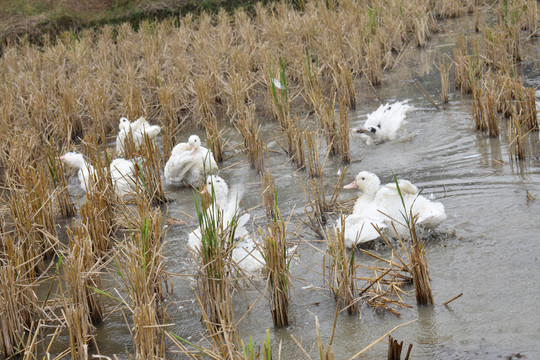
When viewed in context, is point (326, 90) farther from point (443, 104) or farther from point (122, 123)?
point (122, 123)

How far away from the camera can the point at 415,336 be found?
12.5 ft

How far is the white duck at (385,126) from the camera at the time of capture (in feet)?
→ 24.0

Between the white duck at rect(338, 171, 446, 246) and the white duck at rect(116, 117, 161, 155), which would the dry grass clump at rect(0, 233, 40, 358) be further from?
the white duck at rect(116, 117, 161, 155)

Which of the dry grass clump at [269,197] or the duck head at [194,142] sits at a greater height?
the duck head at [194,142]

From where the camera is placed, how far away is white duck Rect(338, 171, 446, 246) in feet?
16.0

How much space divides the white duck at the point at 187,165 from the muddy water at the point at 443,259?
204mm

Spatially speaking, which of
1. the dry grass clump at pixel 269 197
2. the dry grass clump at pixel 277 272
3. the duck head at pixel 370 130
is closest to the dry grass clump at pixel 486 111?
the duck head at pixel 370 130

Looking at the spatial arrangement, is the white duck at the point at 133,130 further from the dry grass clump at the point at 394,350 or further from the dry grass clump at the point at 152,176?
the dry grass clump at the point at 394,350

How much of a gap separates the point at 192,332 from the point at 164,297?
1.94ft

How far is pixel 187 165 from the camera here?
23.0 ft

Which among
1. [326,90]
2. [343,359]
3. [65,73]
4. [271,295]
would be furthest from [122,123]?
[343,359]

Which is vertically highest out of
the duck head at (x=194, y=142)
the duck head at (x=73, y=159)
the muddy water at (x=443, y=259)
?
the duck head at (x=194, y=142)

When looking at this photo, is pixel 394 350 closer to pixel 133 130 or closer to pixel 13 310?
pixel 13 310

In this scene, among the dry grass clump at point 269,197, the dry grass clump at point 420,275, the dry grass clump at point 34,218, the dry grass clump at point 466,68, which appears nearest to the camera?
the dry grass clump at point 420,275
